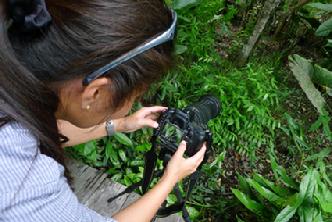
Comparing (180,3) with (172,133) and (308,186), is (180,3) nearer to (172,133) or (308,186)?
(308,186)

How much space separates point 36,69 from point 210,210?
1.91 meters

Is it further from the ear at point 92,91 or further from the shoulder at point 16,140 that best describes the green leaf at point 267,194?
the shoulder at point 16,140

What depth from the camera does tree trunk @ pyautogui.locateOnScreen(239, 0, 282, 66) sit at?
3.07m

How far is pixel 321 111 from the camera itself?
128 inches

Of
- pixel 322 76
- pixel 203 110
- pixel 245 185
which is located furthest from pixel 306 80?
pixel 203 110

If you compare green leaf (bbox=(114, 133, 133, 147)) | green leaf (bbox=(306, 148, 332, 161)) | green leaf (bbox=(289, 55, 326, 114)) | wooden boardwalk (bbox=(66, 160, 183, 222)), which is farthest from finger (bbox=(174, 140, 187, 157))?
green leaf (bbox=(289, 55, 326, 114))

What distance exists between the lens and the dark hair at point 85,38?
3.43 feet

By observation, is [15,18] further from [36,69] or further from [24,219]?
[24,219]

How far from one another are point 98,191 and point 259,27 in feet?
5.70

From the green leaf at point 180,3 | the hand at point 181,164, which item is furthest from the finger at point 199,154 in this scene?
the green leaf at point 180,3

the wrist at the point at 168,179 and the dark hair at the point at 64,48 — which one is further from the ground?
the dark hair at the point at 64,48

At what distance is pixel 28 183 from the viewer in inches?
40.6

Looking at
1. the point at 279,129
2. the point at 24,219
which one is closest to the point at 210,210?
the point at 279,129

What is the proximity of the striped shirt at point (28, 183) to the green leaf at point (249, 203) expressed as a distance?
153cm
